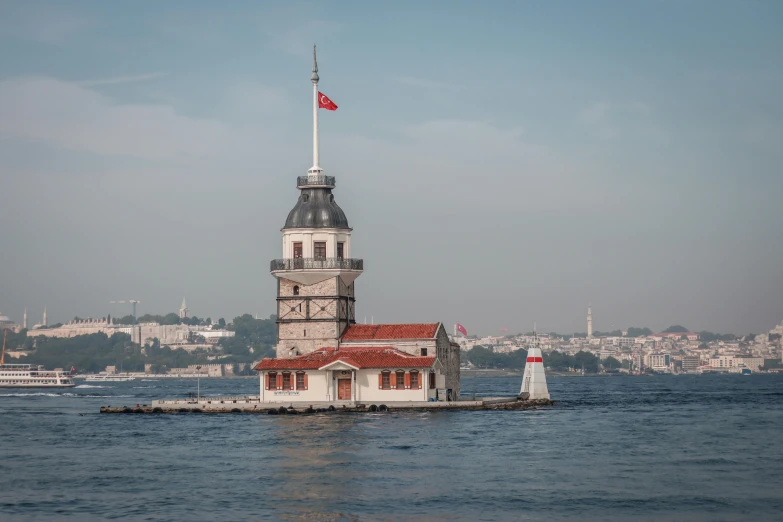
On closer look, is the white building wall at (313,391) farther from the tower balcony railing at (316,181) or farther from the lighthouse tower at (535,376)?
the lighthouse tower at (535,376)

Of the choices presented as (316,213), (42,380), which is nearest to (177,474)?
(316,213)

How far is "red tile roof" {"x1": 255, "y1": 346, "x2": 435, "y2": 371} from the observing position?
231 feet

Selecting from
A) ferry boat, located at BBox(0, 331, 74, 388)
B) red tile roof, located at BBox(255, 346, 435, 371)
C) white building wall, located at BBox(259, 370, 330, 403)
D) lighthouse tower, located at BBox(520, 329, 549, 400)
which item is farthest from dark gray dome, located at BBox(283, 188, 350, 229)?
ferry boat, located at BBox(0, 331, 74, 388)

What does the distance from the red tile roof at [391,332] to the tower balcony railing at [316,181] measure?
1011cm

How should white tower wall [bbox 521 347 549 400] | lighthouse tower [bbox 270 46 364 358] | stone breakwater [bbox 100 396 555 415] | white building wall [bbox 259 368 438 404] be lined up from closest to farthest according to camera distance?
stone breakwater [bbox 100 396 555 415] < white building wall [bbox 259 368 438 404] < lighthouse tower [bbox 270 46 364 358] < white tower wall [bbox 521 347 549 400]

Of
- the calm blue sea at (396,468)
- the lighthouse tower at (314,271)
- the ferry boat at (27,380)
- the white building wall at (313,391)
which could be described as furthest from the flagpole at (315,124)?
the ferry boat at (27,380)

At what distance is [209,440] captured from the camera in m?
54.9

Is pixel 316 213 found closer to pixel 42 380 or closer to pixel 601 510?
pixel 601 510

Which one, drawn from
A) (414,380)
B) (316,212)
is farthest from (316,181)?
(414,380)

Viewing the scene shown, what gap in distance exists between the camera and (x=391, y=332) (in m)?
74.2

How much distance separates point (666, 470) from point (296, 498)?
48.7ft

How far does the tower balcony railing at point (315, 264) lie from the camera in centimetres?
7519

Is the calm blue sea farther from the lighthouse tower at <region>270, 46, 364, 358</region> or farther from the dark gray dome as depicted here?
the dark gray dome

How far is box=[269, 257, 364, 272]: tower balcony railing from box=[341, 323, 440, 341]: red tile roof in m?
4.32
